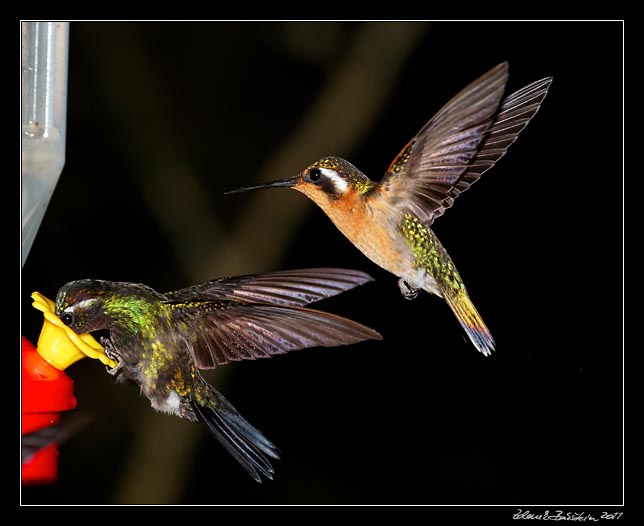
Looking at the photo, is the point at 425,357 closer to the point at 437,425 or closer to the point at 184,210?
the point at 437,425

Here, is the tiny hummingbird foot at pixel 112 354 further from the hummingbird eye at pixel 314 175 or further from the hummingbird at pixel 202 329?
the hummingbird eye at pixel 314 175

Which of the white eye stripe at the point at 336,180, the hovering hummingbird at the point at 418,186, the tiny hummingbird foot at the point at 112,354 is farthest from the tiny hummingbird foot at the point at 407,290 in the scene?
the tiny hummingbird foot at the point at 112,354

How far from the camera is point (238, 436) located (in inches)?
66.7

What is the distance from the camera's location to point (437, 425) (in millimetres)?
4656

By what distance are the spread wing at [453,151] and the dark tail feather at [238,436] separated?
0.62 meters

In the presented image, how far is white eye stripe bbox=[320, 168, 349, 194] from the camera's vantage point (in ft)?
5.44

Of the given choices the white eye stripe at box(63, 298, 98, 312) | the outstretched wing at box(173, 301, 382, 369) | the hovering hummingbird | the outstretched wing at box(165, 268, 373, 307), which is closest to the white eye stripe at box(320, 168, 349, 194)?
the hovering hummingbird

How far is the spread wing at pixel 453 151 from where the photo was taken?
154 centimetres

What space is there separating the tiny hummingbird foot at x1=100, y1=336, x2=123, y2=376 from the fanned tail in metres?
0.76

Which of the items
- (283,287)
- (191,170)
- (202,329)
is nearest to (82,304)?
(202,329)

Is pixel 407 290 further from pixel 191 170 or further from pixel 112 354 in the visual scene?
pixel 191 170

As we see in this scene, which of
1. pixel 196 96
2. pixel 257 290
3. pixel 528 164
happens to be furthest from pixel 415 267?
pixel 196 96

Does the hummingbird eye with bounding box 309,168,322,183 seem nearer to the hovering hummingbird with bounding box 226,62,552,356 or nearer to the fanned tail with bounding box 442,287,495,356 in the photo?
the hovering hummingbird with bounding box 226,62,552,356

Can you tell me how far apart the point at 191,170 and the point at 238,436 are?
304 cm
